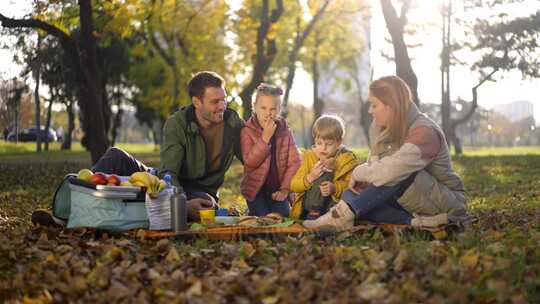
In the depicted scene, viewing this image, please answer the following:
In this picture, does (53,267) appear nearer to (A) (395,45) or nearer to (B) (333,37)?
(A) (395,45)

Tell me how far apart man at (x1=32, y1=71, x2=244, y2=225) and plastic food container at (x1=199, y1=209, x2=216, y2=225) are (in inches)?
9.2

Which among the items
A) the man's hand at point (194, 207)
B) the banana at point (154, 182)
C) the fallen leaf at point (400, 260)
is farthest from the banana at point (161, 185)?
the fallen leaf at point (400, 260)

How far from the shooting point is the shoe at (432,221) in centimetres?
589

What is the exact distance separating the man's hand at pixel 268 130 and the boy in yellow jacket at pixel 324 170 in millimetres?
378

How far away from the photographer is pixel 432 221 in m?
5.89

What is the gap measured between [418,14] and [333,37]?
4.79m

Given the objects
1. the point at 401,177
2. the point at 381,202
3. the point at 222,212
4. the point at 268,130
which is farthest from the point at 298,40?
the point at 401,177

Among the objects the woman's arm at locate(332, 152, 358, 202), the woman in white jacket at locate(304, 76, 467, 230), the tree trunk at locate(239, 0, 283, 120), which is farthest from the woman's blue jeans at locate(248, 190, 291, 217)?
the tree trunk at locate(239, 0, 283, 120)

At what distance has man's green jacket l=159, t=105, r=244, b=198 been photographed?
706 centimetres

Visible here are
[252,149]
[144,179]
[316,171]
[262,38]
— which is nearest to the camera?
[144,179]

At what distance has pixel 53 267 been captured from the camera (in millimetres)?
4770

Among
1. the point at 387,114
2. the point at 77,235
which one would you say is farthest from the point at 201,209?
the point at 387,114

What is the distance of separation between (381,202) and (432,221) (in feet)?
1.37

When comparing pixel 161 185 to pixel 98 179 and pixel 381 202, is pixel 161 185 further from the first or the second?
pixel 381 202
